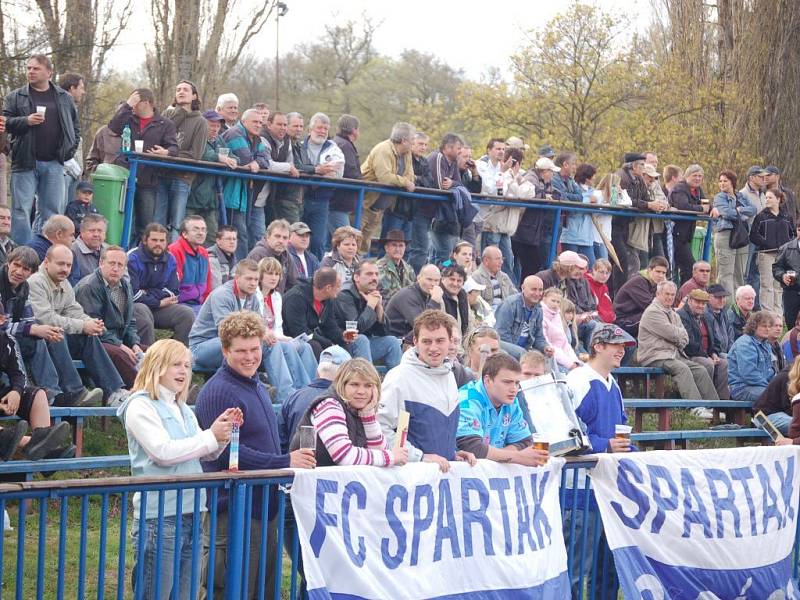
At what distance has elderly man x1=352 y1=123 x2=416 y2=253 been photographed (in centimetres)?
1553

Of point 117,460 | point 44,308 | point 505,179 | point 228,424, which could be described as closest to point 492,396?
point 228,424

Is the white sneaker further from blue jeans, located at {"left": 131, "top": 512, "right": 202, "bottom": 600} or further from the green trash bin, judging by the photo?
blue jeans, located at {"left": 131, "top": 512, "right": 202, "bottom": 600}

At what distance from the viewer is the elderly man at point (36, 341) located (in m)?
10.1

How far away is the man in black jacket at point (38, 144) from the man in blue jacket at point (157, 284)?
1.39 metres

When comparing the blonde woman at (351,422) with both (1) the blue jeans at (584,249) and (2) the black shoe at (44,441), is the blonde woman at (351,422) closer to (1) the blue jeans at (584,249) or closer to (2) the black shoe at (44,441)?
(2) the black shoe at (44,441)

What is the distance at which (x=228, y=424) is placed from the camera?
6461 millimetres

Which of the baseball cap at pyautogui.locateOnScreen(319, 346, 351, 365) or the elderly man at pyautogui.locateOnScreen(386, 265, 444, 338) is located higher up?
the elderly man at pyautogui.locateOnScreen(386, 265, 444, 338)

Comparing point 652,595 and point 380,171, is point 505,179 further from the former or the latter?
point 652,595

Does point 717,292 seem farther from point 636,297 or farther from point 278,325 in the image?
point 278,325

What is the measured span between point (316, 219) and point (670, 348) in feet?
15.2

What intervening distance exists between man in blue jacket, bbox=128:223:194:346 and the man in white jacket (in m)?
4.84

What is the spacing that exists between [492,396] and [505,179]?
30.6 ft

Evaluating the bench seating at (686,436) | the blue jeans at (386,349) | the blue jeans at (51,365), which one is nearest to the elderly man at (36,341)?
the blue jeans at (51,365)

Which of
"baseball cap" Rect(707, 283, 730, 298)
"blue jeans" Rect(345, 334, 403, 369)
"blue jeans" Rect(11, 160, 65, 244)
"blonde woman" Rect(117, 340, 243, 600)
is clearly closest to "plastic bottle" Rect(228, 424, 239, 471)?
"blonde woman" Rect(117, 340, 243, 600)
